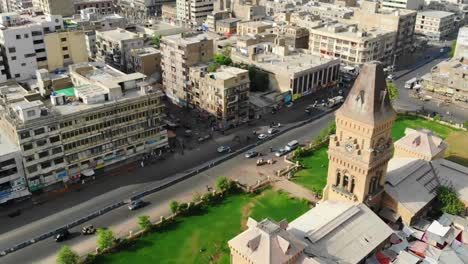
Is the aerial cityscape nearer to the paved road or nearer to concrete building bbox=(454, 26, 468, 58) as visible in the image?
the paved road

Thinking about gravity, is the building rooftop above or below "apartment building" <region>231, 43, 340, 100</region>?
below

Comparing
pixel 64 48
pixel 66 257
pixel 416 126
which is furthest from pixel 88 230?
pixel 416 126

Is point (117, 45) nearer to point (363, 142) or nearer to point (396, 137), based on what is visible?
point (396, 137)

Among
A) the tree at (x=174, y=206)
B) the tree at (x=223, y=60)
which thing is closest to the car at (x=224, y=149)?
the tree at (x=174, y=206)

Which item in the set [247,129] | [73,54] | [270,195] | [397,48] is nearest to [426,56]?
[397,48]

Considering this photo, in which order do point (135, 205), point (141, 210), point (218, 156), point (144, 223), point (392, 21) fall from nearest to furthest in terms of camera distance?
1. point (144, 223)
2. point (141, 210)
3. point (135, 205)
4. point (218, 156)
5. point (392, 21)

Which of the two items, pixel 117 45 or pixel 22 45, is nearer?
pixel 22 45

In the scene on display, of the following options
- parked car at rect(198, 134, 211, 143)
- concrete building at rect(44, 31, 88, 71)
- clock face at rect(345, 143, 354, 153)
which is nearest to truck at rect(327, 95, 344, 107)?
parked car at rect(198, 134, 211, 143)
